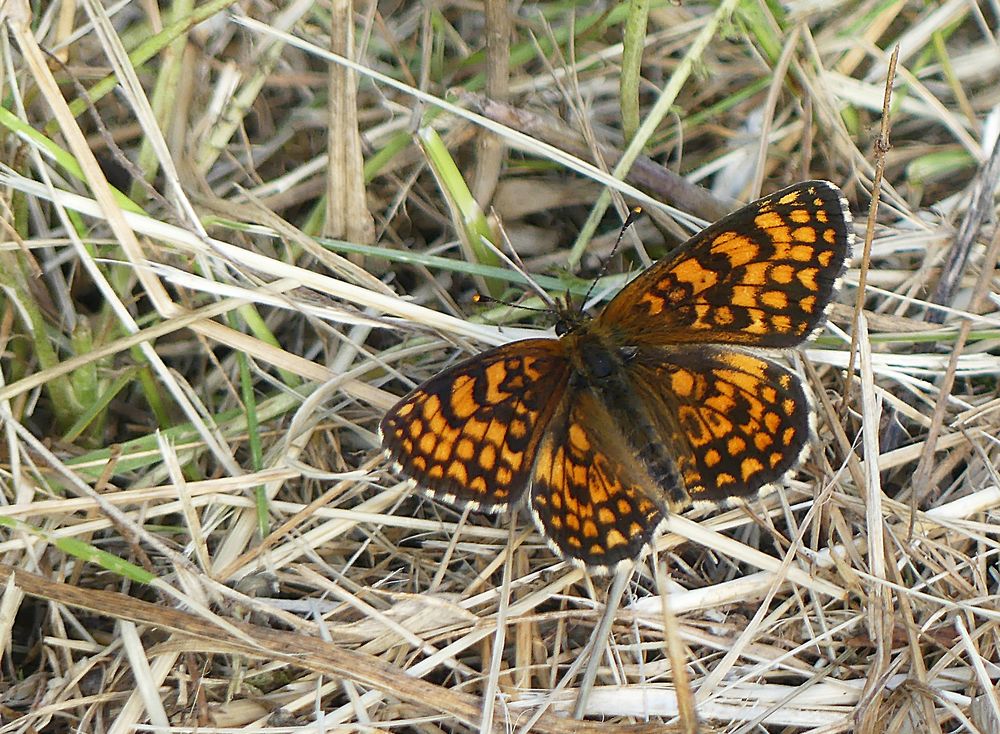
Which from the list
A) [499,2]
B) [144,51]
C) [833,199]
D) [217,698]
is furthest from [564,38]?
[217,698]

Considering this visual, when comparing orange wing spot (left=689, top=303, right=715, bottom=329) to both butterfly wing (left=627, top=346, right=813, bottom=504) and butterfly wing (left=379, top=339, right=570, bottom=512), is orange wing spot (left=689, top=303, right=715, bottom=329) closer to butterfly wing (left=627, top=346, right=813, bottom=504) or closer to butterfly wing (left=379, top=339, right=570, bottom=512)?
butterfly wing (left=627, top=346, right=813, bottom=504)

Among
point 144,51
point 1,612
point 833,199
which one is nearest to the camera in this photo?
point 833,199

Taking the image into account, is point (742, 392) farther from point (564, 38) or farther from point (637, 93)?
point (564, 38)

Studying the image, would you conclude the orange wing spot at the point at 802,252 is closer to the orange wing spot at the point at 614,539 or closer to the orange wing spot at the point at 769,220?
the orange wing spot at the point at 769,220

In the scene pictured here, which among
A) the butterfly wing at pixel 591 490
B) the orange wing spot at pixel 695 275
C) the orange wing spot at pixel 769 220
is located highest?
the orange wing spot at pixel 769 220

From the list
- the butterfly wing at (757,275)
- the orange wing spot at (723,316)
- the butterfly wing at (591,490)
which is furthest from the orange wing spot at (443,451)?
the orange wing spot at (723,316)

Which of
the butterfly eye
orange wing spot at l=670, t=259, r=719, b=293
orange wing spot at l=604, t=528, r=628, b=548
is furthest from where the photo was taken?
the butterfly eye

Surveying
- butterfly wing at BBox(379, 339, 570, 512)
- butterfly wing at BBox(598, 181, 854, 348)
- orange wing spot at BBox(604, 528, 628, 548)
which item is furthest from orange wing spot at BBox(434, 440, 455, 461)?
butterfly wing at BBox(598, 181, 854, 348)
